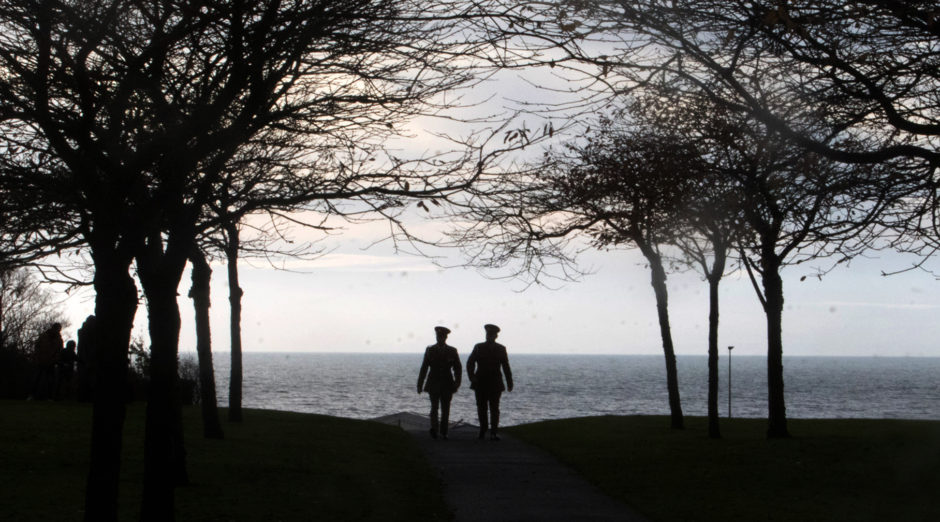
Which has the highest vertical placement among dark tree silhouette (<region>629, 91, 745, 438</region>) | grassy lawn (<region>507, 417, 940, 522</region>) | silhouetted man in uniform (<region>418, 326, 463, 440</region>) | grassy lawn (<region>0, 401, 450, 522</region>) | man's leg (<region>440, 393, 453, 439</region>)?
dark tree silhouette (<region>629, 91, 745, 438</region>)

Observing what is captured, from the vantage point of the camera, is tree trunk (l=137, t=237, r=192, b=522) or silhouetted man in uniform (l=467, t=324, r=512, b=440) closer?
tree trunk (l=137, t=237, r=192, b=522)

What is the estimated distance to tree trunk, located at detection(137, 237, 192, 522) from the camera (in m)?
9.26

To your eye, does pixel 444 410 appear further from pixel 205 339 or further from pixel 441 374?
pixel 205 339

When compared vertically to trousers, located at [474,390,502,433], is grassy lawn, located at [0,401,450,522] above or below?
below

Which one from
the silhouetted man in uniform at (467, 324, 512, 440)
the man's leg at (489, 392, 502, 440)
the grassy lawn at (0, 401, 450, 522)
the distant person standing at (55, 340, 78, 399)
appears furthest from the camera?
the distant person standing at (55, 340, 78, 399)

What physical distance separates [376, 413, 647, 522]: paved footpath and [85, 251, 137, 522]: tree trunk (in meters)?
3.22

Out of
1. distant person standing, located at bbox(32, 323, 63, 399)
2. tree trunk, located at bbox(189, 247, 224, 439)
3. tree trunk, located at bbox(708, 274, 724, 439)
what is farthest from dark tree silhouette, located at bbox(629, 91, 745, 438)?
distant person standing, located at bbox(32, 323, 63, 399)

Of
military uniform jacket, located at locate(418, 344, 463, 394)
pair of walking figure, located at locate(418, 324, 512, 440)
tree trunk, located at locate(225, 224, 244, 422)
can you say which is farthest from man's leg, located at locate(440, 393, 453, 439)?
tree trunk, located at locate(225, 224, 244, 422)

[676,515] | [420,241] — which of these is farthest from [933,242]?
[420,241]

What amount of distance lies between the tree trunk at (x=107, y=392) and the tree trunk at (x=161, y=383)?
2.66ft

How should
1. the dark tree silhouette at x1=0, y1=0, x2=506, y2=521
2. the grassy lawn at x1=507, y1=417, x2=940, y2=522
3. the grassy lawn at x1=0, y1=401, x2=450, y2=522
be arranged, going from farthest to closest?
1. the grassy lawn at x1=507, y1=417, x2=940, y2=522
2. the grassy lawn at x1=0, y1=401, x2=450, y2=522
3. the dark tree silhouette at x1=0, y1=0, x2=506, y2=521

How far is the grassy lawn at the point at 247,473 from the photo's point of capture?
1037 centimetres

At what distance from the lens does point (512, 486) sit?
1205 centimetres

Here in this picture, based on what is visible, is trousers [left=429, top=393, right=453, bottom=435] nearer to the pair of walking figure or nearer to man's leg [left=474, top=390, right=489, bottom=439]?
the pair of walking figure
